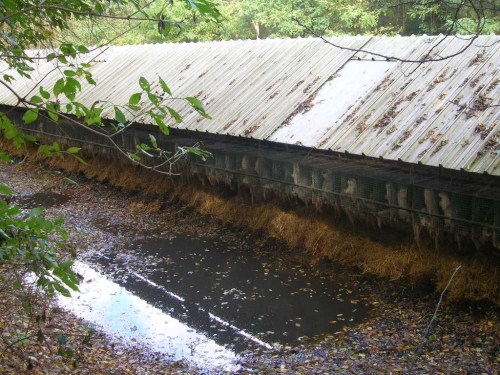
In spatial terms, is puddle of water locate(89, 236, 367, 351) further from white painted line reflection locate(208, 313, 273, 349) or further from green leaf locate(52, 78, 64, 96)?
green leaf locate(52, 78, 64, 96)

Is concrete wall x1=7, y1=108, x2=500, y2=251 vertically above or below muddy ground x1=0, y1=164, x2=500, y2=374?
above

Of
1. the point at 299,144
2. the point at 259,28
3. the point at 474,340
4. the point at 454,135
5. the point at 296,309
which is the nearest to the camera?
the point at 474,340

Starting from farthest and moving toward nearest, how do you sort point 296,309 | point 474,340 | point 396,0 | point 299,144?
1. point 396,0
2. point 299,144
3. point 296,309
4. point 474,340

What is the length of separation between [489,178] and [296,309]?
3148mm

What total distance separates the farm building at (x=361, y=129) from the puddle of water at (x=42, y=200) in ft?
8.13

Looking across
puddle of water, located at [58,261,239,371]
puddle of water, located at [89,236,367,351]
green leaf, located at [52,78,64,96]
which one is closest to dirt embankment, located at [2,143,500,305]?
puddle of water, located at [89,236,367,351]

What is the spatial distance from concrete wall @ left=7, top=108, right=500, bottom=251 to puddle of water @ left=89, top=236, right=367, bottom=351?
1.23 metres

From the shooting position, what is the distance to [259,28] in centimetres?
2200

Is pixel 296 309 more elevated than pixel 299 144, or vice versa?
pixel 299 144

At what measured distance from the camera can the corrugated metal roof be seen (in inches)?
297

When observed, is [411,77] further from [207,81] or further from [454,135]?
[207,81]

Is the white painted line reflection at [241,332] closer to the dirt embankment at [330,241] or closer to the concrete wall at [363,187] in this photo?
the dirt embankment at [330,241]

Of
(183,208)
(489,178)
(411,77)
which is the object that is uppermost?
(411,77)

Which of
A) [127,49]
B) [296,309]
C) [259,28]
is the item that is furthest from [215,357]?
[259,28]
